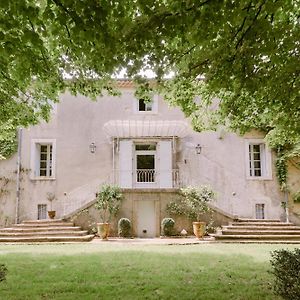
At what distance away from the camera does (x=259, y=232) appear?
15.5 metres

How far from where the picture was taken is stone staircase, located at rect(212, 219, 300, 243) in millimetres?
14836

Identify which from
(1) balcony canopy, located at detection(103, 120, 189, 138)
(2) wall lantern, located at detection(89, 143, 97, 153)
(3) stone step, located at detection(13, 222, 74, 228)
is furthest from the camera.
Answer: (2) wall lantern, located at detection(89, 143, 97, 153)

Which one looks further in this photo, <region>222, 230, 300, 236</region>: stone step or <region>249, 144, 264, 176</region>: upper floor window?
<region>249, 144, 264, 176</region>: upper floor window

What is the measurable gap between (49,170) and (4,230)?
3926 millimetres

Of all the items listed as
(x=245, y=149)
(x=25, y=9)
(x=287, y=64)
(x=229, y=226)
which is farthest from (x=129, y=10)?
(x=245, y=149)

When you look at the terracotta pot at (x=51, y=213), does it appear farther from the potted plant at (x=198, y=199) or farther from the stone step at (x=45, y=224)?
the potted plant at (x=198, y=199)

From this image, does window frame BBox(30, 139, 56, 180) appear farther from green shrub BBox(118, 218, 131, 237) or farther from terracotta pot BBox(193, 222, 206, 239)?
terracotta pot BBox(193, 222, 206, 239)

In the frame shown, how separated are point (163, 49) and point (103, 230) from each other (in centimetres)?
1086

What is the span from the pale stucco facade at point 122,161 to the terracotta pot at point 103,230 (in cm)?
246

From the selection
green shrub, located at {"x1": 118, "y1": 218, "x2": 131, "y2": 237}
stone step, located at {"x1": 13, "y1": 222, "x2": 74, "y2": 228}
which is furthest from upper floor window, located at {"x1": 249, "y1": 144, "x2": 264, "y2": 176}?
stone step, located at {"x1": 13, "y1": 222, "x2": 74, "y2": 228}

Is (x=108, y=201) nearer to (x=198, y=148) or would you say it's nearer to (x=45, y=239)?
(x=45, y=239)

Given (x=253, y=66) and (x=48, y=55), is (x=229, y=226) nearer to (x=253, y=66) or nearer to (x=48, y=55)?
(x=253, y=66)

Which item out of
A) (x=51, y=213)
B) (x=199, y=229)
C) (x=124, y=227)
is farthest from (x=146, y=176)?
(x=51, y=213)

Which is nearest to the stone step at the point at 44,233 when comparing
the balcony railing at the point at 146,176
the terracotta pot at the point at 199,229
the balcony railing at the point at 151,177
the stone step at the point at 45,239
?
the stone step at the point at 45,239
